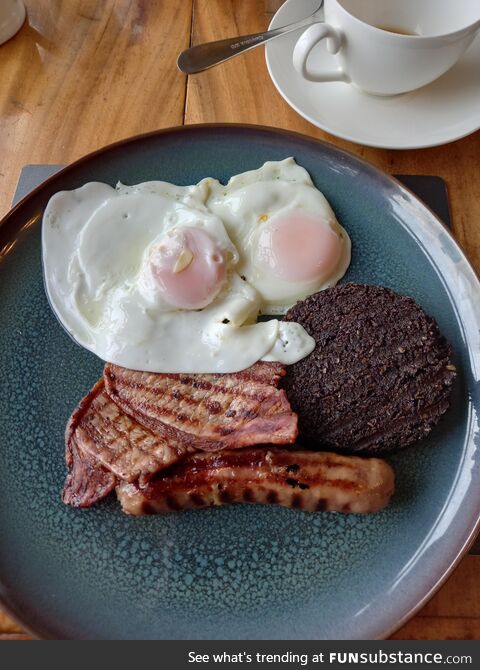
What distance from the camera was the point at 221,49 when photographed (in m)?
2.26

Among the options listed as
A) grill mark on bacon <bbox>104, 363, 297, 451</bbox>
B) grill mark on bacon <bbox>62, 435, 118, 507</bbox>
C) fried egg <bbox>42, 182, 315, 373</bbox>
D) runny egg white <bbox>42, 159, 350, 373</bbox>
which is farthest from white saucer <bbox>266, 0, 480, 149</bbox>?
grill mark on bacon <bbox>62, 435, 118, 507</bbox>

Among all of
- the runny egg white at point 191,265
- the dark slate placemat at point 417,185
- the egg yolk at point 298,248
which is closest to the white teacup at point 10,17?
the dark slate placemat at point 417,185

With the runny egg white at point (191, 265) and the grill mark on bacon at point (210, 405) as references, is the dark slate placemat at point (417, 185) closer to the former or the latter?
the runny egg white at point (191, 265)

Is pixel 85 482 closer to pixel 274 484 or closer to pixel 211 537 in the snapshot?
pixel 211 537

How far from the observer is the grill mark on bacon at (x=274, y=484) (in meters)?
1.45

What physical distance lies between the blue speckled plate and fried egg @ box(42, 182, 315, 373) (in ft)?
0.29

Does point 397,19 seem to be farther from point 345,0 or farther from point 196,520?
point 196,520

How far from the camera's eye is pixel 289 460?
148 centimetres

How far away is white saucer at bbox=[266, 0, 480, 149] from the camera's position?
2.04 metres

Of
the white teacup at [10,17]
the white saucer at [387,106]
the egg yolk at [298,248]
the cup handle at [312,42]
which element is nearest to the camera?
the egg yolk at [298,248]

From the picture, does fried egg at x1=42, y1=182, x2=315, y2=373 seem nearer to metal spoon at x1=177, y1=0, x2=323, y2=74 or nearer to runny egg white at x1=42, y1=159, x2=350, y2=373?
runny egg white at x1=42, y1=159, x2=350, y2=373

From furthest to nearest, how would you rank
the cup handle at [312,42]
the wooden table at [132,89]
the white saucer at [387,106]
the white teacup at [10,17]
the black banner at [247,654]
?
the white teacup at [10,17] < the wooden table at [132,89] < the white saucer at [387,106] < the cup handle at [312,42] < the black banner at [247,654]

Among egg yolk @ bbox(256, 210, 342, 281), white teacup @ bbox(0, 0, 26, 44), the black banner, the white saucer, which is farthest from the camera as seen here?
white teacup @ bbox(0, 0, 26, 44)

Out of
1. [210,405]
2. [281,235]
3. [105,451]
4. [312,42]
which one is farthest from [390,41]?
[105,451]
